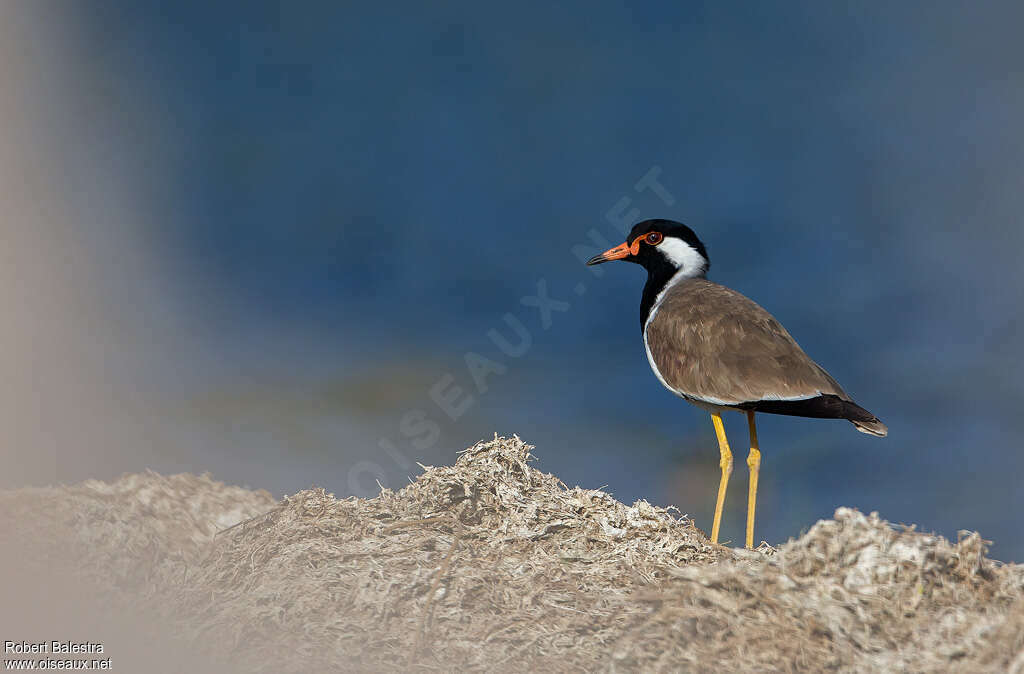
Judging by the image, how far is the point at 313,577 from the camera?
4605mm

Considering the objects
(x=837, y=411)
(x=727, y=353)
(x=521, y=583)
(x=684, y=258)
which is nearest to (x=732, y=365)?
(x=727, y=353)

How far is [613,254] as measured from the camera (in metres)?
8.66

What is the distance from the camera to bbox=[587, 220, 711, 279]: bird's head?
8273 mm

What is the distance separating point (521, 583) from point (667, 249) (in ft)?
15.2

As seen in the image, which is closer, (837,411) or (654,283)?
(837,411)

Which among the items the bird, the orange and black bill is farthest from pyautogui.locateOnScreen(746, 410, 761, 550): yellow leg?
the orange and black bill

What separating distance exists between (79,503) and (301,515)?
1.57 meters

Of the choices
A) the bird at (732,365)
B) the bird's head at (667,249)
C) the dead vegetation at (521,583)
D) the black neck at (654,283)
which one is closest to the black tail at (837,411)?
the bird at (732,365)

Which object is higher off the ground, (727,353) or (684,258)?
(684,258)

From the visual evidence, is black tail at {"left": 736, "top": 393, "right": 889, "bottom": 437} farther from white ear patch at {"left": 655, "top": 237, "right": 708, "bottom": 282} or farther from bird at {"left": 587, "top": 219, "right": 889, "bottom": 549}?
white ear patch at {"left": 655, "top": 237, "right": 708, "bottom": 282}

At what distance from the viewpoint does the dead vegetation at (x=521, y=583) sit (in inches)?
146

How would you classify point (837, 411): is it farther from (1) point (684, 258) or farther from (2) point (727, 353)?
(1) point (684, 258)

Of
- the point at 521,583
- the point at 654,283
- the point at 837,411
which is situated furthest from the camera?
the point at 654,283

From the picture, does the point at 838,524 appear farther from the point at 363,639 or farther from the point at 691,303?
the point at 691,303
